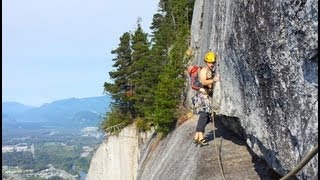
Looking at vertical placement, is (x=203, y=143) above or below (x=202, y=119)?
below

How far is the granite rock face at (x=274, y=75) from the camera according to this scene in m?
9.48

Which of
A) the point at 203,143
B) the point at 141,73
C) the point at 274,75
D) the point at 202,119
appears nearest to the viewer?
the point at 274,75

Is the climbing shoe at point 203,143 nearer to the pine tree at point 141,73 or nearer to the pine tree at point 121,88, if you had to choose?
the pine tree at point 141,73

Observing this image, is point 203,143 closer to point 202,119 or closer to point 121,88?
point 202,119

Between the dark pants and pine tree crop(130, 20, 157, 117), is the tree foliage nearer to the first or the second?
pine tree crop(130, 20, 157, 117)

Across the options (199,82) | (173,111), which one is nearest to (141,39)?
(173,111)

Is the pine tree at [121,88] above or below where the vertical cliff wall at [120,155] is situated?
above

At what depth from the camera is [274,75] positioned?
427 inches

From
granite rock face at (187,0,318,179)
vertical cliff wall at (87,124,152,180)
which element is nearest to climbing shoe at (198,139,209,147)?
granite rock face at (187,0,318,179)

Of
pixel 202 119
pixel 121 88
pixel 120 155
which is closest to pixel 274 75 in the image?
pixel 202 119

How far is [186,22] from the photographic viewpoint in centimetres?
4231

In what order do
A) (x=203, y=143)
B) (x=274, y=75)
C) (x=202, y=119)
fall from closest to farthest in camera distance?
1. (x=274, y=75)
2. (x=202, y=119)
3. (x=203, y=143)

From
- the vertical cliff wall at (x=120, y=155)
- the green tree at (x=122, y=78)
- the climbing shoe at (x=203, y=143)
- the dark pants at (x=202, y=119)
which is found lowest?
the vertical cliff wall at (x=120, y=155)

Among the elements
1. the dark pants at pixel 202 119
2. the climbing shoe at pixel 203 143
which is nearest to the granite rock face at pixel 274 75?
the dark pants at pixel 202 119
